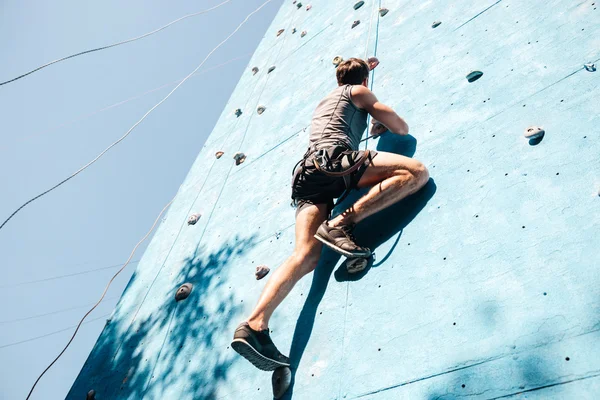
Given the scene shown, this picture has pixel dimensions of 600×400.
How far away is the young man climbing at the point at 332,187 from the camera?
1591 mm

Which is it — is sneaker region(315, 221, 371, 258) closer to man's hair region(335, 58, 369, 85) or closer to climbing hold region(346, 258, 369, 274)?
climbing hold region(346, 258, 369, 274)

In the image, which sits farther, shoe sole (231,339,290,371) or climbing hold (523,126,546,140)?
climbing hold (523,126,546,140)

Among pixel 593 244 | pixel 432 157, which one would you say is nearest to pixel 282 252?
pixel 432 157

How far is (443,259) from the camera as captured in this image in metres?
1.51

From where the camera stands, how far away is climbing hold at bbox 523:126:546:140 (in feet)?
5.23

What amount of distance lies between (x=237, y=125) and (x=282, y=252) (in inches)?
111

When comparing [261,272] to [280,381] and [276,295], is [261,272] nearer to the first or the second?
[276,295]

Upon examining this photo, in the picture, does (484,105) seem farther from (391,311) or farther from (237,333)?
(237,333)

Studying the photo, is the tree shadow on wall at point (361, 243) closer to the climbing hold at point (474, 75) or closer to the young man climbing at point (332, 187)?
the young man climbing at point (332, 187)

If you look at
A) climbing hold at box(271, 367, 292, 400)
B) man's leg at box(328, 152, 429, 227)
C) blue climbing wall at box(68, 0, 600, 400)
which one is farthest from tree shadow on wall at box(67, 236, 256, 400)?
man's leg at box(328, 152, 429, 227)

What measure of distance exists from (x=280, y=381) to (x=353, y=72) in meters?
1.63

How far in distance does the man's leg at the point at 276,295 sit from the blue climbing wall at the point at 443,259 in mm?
174

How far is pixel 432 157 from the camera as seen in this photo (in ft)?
6.41

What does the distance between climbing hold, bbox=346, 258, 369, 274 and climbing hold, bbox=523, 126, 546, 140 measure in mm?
863
